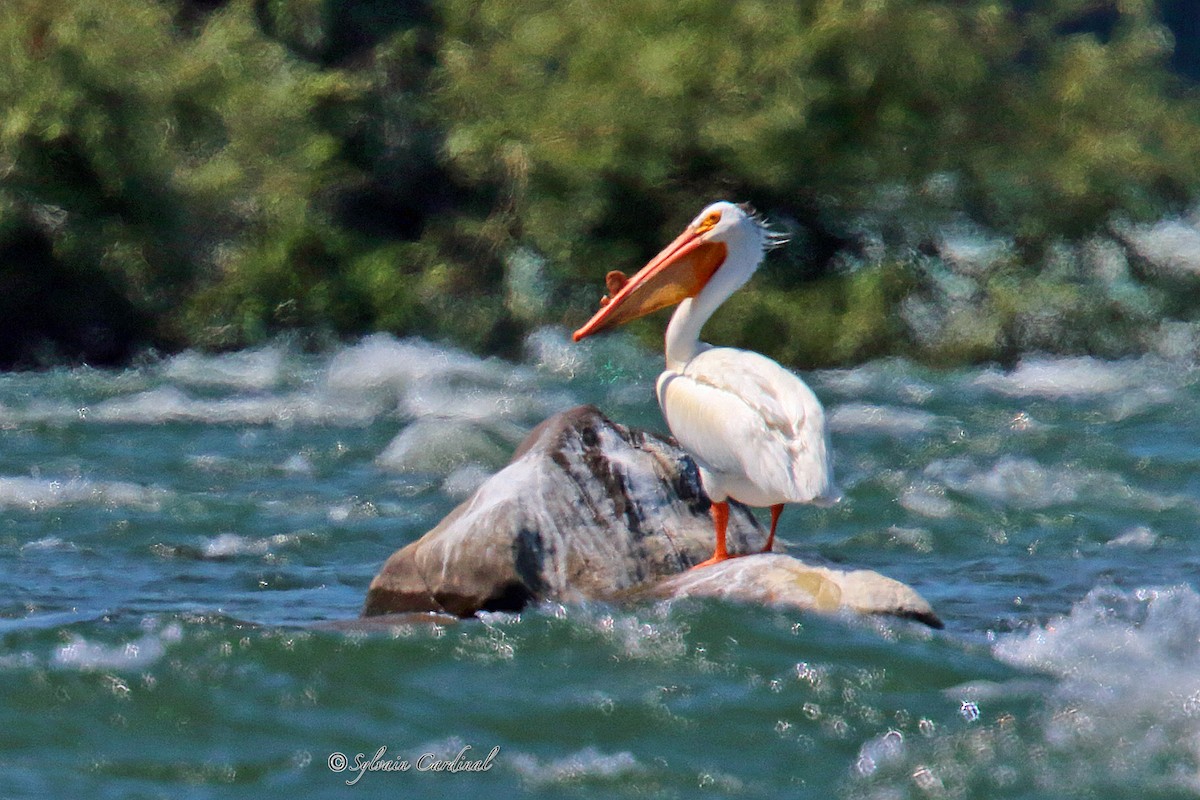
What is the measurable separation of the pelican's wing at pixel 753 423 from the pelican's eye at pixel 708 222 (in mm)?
512


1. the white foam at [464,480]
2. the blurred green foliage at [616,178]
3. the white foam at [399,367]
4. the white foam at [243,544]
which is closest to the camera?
the white foam at [243,544]

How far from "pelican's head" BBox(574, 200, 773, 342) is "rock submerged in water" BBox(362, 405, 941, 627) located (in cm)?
52

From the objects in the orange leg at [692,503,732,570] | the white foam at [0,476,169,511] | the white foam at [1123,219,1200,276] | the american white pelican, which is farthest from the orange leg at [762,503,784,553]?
the white foam at [1123,219,1200,276]

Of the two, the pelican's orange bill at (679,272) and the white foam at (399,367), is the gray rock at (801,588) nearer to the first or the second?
the pelican's orange bill at (679,272)

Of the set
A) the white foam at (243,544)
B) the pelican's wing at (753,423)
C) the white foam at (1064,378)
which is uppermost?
the pelican's wing at (753,423)

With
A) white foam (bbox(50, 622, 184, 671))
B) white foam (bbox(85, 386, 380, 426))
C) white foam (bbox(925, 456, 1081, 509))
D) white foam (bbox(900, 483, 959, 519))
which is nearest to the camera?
white foam (bbox(50, 622, 184, 671))

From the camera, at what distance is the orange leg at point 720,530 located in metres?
5.13

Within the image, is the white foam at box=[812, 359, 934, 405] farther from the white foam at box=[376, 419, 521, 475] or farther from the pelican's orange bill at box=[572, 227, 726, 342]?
the pelican's orange bill at box=[572, 227, 726, 342]

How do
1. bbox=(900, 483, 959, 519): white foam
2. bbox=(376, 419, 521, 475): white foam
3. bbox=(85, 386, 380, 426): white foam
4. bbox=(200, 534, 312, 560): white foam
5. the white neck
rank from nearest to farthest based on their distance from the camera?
1. the white neck
2. bbox=(200, 534, 312, 560): white foam
3. bbox=(900, 483, 959, 519): white foam
4. bbox=(376, 419, 521, 475): white foam
5. bbox=(85, 386, 380, 426): white foam

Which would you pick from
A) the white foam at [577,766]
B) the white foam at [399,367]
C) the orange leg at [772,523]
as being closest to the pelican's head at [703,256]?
the orange leg at [772,523]

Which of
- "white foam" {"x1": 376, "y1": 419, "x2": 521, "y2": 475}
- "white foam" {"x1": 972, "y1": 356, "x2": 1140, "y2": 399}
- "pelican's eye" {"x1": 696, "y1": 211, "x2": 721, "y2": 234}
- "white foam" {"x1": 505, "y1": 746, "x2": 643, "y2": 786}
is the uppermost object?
"pelican's eye" {"x1": 696, "y1": 211, "x2": 721, "y2": 234}

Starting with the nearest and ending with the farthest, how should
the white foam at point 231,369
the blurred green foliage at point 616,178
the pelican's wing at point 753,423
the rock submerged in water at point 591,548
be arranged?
the rock submerged in water at point 591,548
the pelican's wing at point 753,423
the white foam at point 231,369
the blurred green foliage at point 616,178

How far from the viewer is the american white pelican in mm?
4980

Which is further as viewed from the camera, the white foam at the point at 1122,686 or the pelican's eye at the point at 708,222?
the pelican's eye at the point at 708,222
